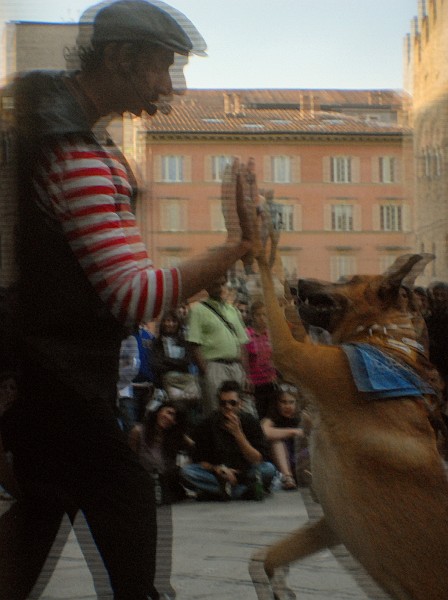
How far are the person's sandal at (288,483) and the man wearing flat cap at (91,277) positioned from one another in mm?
954

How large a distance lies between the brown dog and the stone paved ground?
13cm

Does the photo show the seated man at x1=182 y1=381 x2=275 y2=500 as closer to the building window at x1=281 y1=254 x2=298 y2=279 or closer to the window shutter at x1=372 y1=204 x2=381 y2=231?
the building window at x1=281 y1=254 x2=298 y2=279

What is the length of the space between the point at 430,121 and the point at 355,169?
0.27 metres

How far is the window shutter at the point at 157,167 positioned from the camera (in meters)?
1.82

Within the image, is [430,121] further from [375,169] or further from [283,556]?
[283,556]

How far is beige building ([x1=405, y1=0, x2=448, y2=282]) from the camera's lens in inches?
76.5

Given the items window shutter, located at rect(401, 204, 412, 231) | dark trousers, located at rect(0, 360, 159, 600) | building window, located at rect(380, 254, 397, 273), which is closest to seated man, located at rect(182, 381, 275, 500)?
building window, located at rect(380, 254, 397, 273)

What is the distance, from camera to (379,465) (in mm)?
1928

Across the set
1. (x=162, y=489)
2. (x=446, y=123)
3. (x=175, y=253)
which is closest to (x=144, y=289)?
(x=175, y=253)

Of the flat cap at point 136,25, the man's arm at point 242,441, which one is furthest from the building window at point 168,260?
the man's arm at point 242,441

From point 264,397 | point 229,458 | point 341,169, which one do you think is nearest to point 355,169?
point 341,169

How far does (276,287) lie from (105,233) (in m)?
0.53

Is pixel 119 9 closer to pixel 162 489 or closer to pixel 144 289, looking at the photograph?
pixel 144 289

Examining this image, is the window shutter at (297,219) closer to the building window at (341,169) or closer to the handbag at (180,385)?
the building window at (341,169)
